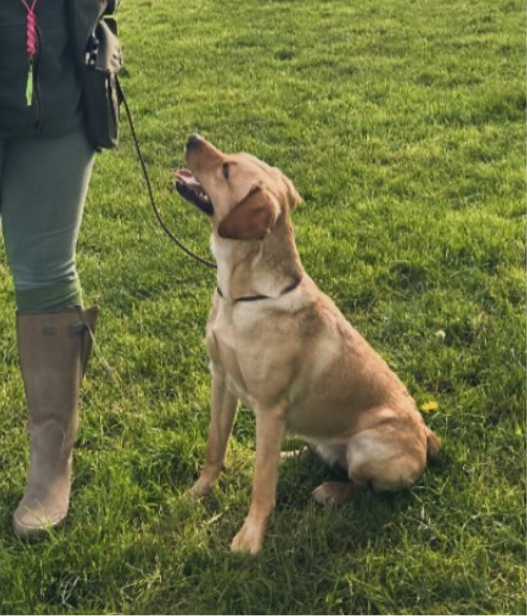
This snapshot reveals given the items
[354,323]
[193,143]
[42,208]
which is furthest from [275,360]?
[354,323]

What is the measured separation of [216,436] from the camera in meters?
3.37

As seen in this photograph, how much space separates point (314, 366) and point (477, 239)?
2.32 metres

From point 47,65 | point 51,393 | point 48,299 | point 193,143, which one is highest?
point 47,65

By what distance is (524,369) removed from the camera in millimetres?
3926

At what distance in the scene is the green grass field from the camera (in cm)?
292

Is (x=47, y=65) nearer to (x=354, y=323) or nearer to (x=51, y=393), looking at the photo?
(x=51, y=393)

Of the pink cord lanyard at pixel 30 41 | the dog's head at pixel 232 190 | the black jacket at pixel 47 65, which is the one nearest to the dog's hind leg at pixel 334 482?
the dog's head at pixel 232 190

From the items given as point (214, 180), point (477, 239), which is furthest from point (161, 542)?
point (477, 239)

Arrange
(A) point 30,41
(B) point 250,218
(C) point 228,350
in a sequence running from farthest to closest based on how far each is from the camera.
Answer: (C) point 228,350, (B) point 250,218, (A) point 30,41

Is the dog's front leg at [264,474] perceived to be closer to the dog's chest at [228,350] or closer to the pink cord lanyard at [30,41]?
the dog's chest at [228,350]

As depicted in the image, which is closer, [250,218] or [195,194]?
[250,218]

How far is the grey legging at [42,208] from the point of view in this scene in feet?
9.72

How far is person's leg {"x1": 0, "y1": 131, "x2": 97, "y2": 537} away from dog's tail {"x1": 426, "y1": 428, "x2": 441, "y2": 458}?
4.81 ft

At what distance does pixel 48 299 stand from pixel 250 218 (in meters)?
0.89
